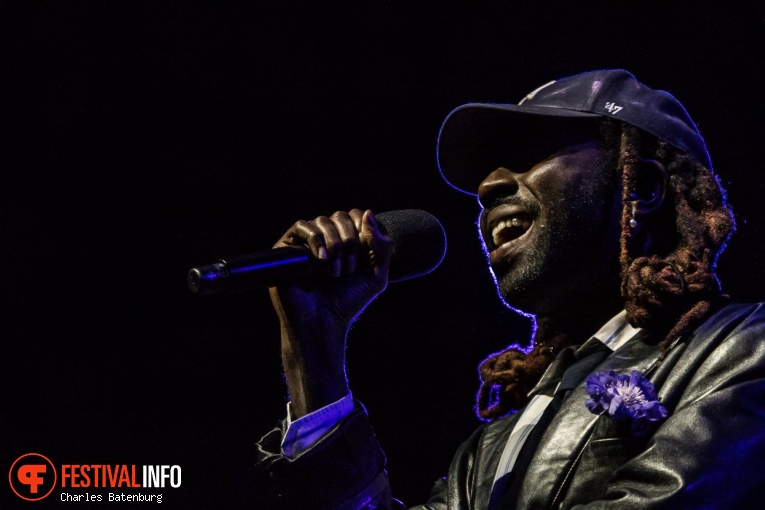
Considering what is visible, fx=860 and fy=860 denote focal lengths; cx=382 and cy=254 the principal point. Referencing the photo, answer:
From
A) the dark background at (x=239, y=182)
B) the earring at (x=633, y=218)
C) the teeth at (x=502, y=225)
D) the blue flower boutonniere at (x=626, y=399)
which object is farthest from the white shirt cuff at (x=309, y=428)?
the dark background at (x=239, y=182)

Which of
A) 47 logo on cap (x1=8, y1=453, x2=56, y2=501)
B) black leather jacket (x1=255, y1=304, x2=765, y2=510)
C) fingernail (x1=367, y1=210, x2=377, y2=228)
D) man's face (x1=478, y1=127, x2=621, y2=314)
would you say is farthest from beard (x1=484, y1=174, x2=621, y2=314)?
47 logo on cap (x1=8, y1=453, x2=56, y2=501)

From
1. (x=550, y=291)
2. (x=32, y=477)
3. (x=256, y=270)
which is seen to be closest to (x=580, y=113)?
(x=550, y=291)

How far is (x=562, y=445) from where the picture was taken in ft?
5.53

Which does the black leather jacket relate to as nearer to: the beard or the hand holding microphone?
the hand holding microphone

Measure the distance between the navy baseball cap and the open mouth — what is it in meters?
0.23

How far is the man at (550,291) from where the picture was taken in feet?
5.85

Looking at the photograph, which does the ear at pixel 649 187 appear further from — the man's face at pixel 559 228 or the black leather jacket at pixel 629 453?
the black leather jacket at pixel 629 453

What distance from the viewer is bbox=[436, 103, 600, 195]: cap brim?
219 centimetres

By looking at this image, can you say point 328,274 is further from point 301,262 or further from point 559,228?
point 559,228

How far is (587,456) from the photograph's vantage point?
1603mm

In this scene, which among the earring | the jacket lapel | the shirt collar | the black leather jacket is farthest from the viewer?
the earring

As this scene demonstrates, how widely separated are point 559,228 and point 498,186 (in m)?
0.22

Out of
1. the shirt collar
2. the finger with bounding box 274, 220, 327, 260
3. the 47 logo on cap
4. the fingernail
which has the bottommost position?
the 47 logo on cap

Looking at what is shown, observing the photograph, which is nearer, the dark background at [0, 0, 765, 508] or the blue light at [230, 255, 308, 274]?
the blue light at [230, 255, 308, 274]
